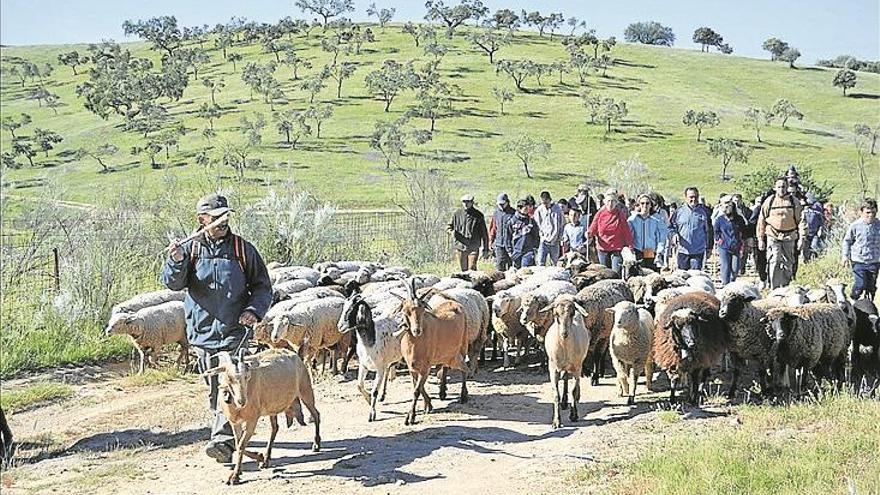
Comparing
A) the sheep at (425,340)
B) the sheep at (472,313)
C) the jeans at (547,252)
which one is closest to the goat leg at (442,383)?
the sheep at (425,340)

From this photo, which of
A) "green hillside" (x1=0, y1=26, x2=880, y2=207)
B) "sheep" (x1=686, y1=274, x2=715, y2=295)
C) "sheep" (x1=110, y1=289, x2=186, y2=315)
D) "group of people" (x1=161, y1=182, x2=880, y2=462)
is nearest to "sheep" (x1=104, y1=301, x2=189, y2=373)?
"sheep" (x1=110, y1=289, x2=186, y2=315)

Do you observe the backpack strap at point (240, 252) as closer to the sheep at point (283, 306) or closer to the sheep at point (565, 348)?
the sheep at point (283, 306)

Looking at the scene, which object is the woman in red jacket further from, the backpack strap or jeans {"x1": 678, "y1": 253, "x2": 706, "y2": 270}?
the backpack strap

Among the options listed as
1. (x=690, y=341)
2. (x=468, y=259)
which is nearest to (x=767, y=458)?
(x=690, y=341)

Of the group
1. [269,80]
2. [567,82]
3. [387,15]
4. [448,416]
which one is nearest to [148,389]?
[448,416]

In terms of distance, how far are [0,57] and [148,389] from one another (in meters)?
5.54

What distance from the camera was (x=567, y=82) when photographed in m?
74.6

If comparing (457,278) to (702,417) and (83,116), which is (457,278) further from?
(83,116)

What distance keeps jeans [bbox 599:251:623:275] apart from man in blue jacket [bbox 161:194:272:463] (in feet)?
26.8

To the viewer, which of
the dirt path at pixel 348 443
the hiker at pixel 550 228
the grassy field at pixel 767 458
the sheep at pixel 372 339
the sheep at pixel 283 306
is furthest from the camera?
the hiker at pixel 550 228

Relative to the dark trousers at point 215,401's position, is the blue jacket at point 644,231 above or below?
above

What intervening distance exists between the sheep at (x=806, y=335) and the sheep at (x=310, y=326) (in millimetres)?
5351

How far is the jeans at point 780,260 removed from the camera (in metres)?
14.5

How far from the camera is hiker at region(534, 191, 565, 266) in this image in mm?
17953
